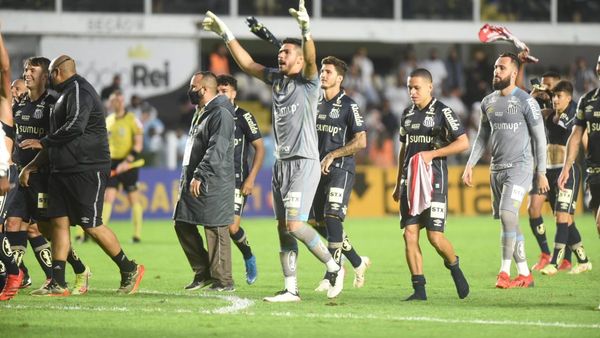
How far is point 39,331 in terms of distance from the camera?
970cm

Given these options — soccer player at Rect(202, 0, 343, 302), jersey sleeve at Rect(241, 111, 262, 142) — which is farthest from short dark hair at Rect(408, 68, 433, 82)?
jersey sleeve at Rect(241, 111, 262, 142)

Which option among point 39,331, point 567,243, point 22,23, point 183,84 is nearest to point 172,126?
point 183,84

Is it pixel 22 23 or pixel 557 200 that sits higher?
pixel 22 23

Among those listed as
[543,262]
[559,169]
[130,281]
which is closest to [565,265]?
[543,262]

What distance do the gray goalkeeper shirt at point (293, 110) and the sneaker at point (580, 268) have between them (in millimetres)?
5329

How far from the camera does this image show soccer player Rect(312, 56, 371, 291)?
13086 millimetres

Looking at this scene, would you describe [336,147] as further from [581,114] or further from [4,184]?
[4,184]

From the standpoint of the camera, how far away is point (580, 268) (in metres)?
15.7

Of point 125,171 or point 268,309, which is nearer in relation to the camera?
point 268,309

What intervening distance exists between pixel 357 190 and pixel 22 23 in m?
9.29

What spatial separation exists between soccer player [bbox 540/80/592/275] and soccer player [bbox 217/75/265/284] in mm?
3918

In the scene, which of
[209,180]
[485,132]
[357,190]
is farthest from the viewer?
[357,190]

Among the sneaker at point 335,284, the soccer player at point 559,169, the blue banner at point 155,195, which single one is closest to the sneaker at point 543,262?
the soccer player at point 559,169

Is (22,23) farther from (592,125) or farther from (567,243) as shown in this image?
(592,125)
